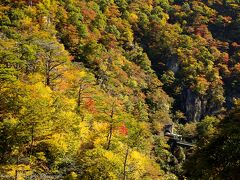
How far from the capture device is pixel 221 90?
99.9 metres

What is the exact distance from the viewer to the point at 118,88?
254ft

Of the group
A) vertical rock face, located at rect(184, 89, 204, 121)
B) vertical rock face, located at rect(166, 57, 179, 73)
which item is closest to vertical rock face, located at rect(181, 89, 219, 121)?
vertical rock face, located at rect(184, 89, 204, 121)

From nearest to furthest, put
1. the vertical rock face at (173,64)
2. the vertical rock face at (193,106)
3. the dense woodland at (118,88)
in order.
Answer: the dense woodland at (118,88)
the vertical rock face at (193,106)
the vertical rock face at (173,64)

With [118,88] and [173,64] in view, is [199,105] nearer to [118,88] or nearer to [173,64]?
[173,64]

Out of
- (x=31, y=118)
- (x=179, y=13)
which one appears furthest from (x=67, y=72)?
(x=179, y=13)

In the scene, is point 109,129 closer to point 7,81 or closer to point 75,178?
point 75,178

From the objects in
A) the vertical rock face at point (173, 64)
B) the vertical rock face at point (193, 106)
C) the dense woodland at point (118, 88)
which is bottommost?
the vertical rock face at point (193, 106)

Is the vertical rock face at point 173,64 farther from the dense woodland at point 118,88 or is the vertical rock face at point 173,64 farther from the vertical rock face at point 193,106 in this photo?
the vertical rock face at point 193,106

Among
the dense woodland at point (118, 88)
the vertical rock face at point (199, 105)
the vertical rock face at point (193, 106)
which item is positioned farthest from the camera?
the vertical rock face at point (199, 105)

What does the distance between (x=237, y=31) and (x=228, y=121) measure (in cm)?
7967

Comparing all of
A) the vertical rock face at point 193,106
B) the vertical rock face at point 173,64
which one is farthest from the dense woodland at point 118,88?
the vertical rock face at point 173,64

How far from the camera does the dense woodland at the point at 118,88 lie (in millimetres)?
37281

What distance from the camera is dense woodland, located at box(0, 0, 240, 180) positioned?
3728cm

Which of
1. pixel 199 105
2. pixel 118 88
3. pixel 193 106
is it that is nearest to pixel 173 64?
pixel 193 106
